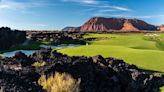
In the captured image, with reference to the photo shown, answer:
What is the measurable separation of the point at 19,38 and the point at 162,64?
2019 inches

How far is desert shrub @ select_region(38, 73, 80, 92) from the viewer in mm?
17281

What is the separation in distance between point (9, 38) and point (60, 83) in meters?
66.4

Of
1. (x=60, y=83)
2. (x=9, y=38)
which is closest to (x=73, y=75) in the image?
(x=60, y=83)

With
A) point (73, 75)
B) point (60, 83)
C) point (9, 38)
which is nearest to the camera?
point (60, 83)

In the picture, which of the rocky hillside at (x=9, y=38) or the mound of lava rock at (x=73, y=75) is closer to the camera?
the mound of lava rock at (x=73, y=75)

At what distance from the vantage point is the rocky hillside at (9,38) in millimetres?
78988

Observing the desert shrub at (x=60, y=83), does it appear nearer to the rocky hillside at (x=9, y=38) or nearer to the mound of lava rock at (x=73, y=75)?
the mound of lava rock at (x=73, y=75)

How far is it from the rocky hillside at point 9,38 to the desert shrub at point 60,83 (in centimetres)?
6065

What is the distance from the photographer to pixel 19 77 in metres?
17.9

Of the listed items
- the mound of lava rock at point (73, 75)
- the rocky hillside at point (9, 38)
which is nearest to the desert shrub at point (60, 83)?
the mound of lava rock at point (73, 75)

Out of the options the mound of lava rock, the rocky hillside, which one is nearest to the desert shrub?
the mound of lava rock

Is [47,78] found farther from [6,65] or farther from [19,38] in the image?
[19,38]

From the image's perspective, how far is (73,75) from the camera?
19250 millimetres

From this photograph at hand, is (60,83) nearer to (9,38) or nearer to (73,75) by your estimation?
(73,75)
